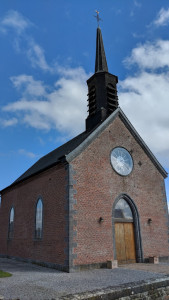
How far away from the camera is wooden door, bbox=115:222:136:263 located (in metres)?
12.9

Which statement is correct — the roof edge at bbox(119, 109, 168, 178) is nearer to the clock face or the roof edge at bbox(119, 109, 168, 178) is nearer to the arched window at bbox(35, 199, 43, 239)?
the clock face

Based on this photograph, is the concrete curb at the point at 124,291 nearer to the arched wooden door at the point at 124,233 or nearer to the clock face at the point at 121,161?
the arched wooden door at the point at 124,233

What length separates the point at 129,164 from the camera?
49.6 ft

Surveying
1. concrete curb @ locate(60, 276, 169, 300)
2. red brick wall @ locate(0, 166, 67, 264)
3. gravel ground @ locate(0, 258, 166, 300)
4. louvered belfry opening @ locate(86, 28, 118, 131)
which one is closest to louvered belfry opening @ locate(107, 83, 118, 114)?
louvered belfry opening @ locate(86, 28, 118, 131)

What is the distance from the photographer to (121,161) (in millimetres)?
14727

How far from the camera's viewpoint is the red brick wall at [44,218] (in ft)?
38.8

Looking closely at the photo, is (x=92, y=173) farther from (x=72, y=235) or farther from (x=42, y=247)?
(x=42, y=247)

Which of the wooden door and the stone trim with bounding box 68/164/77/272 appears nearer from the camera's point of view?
the stone trim with bounding box 68/164/77/272

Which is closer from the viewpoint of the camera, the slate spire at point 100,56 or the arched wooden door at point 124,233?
the arched wooden door at point 124,233

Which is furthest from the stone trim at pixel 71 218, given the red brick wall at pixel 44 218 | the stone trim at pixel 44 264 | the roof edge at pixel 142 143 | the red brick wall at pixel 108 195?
the roof edge at pixel 142 143

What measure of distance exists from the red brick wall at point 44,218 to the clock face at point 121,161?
3430mm

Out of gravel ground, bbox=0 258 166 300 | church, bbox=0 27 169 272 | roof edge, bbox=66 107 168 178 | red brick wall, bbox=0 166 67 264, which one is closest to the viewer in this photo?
gravel ground, bbox=0 258 166 300

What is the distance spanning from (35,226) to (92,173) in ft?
16.0

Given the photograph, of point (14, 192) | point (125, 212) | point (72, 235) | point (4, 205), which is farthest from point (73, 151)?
point (4, 205)
